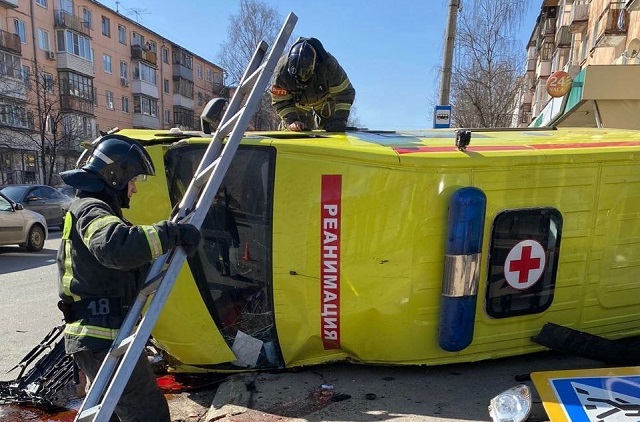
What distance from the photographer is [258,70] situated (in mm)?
2316

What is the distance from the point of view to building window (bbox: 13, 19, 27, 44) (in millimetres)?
30297

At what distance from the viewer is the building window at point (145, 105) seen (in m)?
41.6

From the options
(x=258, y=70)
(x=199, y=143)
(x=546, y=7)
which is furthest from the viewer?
(x=546, y=7)

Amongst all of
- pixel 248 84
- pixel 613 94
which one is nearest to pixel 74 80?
pixel 613 94

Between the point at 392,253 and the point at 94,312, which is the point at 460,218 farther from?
the point at 94,312

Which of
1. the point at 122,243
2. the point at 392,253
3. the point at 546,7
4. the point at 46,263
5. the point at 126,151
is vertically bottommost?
the point at 46,263

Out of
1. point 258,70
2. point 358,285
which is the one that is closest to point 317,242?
point 358,285

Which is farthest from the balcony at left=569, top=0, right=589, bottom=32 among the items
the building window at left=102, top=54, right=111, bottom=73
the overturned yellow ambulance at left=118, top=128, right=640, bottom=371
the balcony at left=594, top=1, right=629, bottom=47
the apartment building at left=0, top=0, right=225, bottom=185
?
the building window at left=102, top=54, right=111, bottom=73

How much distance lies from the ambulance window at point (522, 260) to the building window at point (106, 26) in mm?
42559

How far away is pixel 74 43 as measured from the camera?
112ft

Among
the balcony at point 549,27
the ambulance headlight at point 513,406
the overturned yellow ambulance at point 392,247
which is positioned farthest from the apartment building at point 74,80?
the balcony at point 549,27

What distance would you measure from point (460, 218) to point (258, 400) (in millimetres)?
1486

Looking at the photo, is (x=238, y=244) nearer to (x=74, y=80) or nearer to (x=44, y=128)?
(x=44, y=128)

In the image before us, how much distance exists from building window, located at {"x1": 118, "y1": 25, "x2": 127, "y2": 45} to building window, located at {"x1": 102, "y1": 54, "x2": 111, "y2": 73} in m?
2.51
